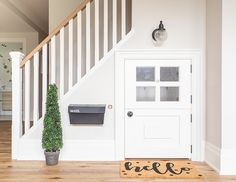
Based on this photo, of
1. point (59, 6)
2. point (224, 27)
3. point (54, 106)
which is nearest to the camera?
point (224, 27)

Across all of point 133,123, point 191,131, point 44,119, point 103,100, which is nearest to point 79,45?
point 103,100

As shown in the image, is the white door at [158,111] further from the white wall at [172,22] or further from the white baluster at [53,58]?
the white baluster at [53,58]

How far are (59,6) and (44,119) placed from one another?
2318 mm

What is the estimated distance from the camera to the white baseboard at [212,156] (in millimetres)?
3328

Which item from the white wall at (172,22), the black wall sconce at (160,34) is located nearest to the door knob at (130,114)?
the white wall at (172,22)

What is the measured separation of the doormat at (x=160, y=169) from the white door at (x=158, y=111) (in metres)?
0.21

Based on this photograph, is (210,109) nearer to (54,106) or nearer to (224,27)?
(224,27)

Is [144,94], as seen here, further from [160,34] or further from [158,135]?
[160,34]

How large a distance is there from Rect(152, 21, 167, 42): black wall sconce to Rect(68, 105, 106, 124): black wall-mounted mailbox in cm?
130

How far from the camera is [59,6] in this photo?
4719mm

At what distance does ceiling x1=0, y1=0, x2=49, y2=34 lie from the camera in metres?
5.66

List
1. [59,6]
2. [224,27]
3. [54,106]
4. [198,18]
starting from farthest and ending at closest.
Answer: [59,6]
[198,18]
[54,106]
[224,27]

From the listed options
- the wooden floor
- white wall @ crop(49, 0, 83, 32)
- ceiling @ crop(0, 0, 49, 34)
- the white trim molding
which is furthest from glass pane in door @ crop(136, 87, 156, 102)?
ceiling @ crop(0, 0, 49, 34)

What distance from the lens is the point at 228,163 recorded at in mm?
3229
